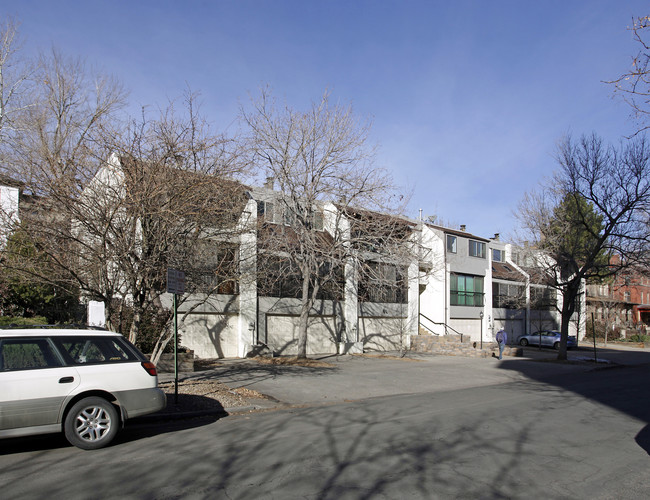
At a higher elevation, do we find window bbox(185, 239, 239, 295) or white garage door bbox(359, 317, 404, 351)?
window bbox(185, 239, 239, 295)

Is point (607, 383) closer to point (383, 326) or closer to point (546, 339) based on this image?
point (383, 326)

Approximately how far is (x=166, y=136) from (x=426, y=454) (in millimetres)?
7690

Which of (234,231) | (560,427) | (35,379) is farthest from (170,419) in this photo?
(560,427)

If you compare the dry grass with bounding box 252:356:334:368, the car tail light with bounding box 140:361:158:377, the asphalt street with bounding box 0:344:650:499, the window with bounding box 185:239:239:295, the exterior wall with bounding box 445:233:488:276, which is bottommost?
the dry grass with bounding box 252:356:334:368

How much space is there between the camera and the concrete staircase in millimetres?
27016

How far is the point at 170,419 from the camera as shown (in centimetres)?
890

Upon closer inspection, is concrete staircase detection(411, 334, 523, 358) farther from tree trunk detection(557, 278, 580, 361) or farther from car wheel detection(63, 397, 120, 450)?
car wheel detection(63, 397, 120, 450)

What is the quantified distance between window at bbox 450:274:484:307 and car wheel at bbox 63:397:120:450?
2908cm

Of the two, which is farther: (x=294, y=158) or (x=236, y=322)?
(x=236, y=322)

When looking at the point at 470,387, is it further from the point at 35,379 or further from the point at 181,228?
the point at 35,379

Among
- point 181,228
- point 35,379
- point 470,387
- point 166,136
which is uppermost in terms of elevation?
point 166,136

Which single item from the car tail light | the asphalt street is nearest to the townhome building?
the car tail light

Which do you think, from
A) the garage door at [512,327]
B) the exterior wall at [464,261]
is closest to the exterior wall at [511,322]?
the garage door at [512,327]

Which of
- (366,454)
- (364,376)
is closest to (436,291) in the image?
(364,376)
